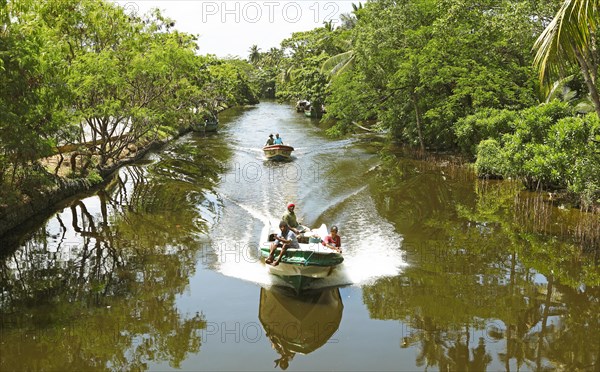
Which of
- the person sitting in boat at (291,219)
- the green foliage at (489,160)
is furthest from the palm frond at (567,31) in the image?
the green foliage at (489,160)

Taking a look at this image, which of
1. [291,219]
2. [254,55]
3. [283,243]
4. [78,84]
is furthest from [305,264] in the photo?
[254,55]

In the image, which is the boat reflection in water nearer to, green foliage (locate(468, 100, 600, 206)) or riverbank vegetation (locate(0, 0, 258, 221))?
riverbank vegetation (locate(0, 0, 258, 221))

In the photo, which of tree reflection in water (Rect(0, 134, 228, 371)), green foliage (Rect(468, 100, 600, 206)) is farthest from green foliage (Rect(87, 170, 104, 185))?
green foliage (Rect(468, 100, 600, 206))

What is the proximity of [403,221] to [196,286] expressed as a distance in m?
8.55

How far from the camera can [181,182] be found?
25.0 metres

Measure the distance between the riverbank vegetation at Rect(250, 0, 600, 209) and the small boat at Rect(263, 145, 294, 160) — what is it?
4167 millimetres

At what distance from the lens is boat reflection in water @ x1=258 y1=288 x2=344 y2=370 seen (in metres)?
10.0

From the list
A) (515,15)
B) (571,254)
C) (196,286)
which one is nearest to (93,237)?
(196,286)

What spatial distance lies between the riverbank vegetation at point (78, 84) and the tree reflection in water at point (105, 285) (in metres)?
2.19

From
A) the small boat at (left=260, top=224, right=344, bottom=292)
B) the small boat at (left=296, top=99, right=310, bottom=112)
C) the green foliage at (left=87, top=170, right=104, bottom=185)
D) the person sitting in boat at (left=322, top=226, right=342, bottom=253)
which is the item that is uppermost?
the small boat at (left=296, top=99, right=310, bottom=112)

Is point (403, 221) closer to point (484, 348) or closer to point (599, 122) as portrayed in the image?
point (599, 122)

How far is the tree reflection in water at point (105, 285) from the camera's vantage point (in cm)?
958

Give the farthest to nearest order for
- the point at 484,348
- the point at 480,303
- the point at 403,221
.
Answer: the point at 403,221 < the point at 480,303 < the point at 484,348

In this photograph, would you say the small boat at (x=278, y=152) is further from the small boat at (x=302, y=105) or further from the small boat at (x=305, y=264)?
the small boat at (x=302, y=105)
